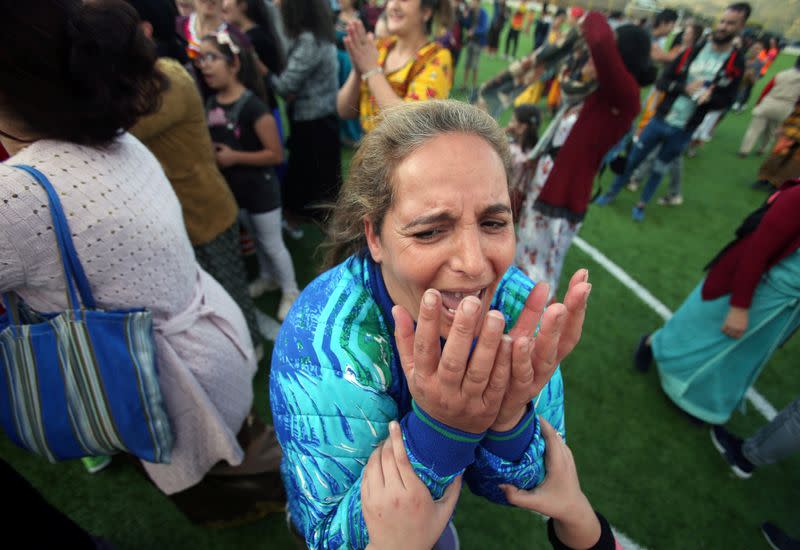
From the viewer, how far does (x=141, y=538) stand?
2199 mm

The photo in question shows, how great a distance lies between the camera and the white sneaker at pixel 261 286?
3.82 meters

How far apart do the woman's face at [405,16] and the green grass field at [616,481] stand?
1.58 metres

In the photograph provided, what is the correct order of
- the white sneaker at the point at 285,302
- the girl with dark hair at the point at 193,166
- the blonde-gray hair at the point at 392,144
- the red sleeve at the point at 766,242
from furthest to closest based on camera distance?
the white sneaker at the point at 285,302, the red sleeve at the point at 766,242, the girl with dark hair at the point at 193,166, the blonde-gray hair at the point at 392,144

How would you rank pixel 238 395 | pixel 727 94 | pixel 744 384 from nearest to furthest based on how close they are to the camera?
pixel 238 395
pixel 744 384
pixel 727 94

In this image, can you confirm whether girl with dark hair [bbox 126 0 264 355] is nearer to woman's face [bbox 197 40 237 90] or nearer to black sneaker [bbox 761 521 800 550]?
woman's face [bbox 197 40 237 90]

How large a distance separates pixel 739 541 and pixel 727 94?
4.69 m

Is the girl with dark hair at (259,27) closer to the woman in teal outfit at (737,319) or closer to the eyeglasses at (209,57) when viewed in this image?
the eyeglasses at (209,57)

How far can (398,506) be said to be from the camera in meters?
0.80

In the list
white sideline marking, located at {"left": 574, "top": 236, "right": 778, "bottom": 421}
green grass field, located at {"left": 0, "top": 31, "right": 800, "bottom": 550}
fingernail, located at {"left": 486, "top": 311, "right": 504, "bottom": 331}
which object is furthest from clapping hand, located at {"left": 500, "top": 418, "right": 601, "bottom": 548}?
white sideline marking, located at {"left": 574, "top": 236, "right": 778, "bottom": 421}

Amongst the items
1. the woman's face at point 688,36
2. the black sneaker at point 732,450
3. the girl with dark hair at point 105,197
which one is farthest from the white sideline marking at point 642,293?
the woman's face at point 688,36

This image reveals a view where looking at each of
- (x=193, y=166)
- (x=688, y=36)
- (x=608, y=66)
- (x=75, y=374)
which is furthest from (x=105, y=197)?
(x=688, y=36)

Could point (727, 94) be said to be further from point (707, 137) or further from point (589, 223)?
point (707, 137)

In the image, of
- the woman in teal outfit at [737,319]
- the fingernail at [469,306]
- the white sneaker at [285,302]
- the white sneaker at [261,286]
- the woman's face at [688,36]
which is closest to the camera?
the fingernail at [469,306]

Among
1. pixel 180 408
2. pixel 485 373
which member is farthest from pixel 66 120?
pixel 485 373
